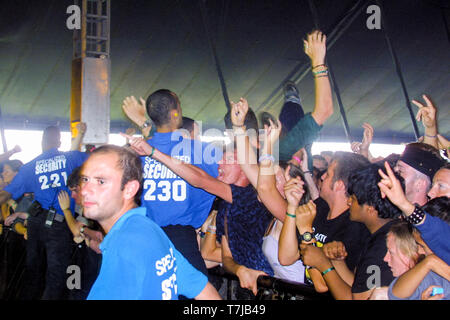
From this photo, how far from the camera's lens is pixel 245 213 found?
8.95 feet

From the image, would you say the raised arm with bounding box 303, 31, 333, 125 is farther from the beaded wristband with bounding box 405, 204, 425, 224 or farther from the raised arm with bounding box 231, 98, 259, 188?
the beaded wristband with bounding box 405, 204, 425, 224

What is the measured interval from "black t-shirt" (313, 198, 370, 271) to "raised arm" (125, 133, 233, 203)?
639 millimetres

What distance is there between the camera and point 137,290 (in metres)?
1.38

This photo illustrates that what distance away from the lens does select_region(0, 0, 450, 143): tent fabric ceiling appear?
8.47m

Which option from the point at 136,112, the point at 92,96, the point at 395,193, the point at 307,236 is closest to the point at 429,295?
the point at 395,193

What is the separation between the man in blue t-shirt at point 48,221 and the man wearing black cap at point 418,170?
2892 mm

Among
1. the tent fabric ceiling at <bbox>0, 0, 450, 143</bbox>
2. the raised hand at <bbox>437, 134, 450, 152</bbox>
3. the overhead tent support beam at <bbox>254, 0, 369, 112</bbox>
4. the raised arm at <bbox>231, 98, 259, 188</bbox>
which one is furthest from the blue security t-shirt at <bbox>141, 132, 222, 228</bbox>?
the overhead tent support beam at <bbox>254, 0, 369, 112</bbox>

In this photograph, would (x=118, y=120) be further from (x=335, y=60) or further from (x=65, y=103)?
(x=335, y=60)

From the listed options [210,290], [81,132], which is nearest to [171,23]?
[81,132]

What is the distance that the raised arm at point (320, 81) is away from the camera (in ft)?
8.78

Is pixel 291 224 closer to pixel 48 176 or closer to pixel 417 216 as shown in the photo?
pixel 417 216

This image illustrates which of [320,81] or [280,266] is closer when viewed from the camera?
[280,266]

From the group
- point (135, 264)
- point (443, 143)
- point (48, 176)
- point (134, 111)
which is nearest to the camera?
point (135, 264)

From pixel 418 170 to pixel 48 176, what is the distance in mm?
3210
